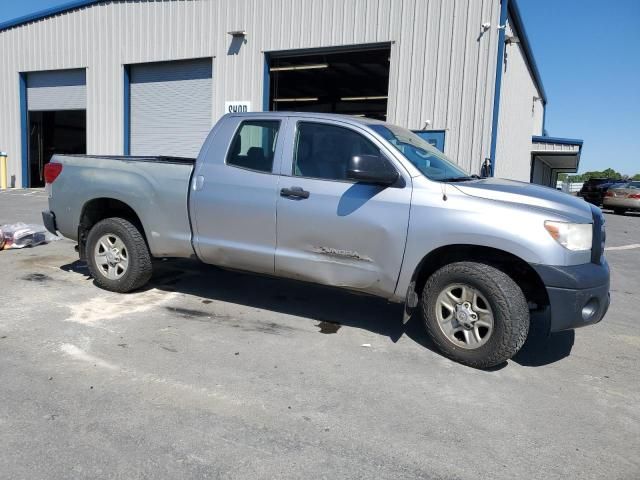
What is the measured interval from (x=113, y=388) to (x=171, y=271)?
11.7ft

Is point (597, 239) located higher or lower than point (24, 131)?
lower

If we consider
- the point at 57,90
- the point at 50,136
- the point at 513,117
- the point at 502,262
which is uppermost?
the point at 57,90

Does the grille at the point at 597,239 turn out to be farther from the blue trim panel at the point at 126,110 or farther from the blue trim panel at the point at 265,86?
the blue trim panel at the point at 126,110

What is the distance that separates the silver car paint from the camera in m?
3.89

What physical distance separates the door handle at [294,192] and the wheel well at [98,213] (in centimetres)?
201

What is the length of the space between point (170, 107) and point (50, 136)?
10.1 m

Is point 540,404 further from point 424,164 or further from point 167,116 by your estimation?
point 167,116

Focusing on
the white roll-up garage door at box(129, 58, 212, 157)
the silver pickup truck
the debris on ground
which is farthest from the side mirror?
the white roll-up garage door at box(129, 58, 212, 157)

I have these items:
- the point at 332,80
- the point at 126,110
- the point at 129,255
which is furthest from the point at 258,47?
the point at 129,255

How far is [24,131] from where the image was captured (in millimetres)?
19828

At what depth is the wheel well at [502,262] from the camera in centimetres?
404

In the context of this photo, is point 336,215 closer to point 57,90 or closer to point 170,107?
point 170,107

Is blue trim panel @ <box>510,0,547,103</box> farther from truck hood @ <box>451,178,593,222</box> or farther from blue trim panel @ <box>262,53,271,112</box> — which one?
truck hood @ <box>451,178,593,222</box>

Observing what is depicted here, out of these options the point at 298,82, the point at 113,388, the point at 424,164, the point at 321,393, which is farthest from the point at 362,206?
the point at 298,82
